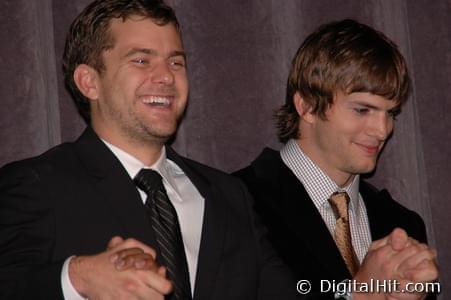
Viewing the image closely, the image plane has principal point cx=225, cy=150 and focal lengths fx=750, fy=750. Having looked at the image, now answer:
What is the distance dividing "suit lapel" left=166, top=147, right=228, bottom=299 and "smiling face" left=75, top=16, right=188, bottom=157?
125 mm

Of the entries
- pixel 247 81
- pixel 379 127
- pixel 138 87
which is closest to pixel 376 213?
pixel 379 127

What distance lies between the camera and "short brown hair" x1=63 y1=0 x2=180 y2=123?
184 centimetres

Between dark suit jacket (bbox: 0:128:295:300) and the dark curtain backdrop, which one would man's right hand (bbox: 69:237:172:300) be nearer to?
dark suit jacket (bbox: 0:128:295:300)

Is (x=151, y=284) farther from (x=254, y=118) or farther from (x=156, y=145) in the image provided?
(x=254, y=118)

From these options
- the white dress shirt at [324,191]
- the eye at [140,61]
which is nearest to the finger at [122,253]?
the eye at [140,61]

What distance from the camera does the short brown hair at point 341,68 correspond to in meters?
2.06

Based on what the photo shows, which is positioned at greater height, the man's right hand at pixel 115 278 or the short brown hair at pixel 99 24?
the short brown hair at pixel 99 24

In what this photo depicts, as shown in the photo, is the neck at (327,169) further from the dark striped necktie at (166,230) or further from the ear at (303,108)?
the dark striped necktie at (166,230)

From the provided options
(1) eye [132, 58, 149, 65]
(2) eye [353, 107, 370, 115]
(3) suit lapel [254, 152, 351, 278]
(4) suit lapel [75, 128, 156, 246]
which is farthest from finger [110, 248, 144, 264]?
(2) eye [353, 107, 370, 115]

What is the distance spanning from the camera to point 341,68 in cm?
208

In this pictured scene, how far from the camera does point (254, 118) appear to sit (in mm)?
2303

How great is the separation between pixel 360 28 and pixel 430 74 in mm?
436

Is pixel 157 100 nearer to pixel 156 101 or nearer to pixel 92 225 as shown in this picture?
pixel 156 101

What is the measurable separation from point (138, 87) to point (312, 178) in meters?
0.59
